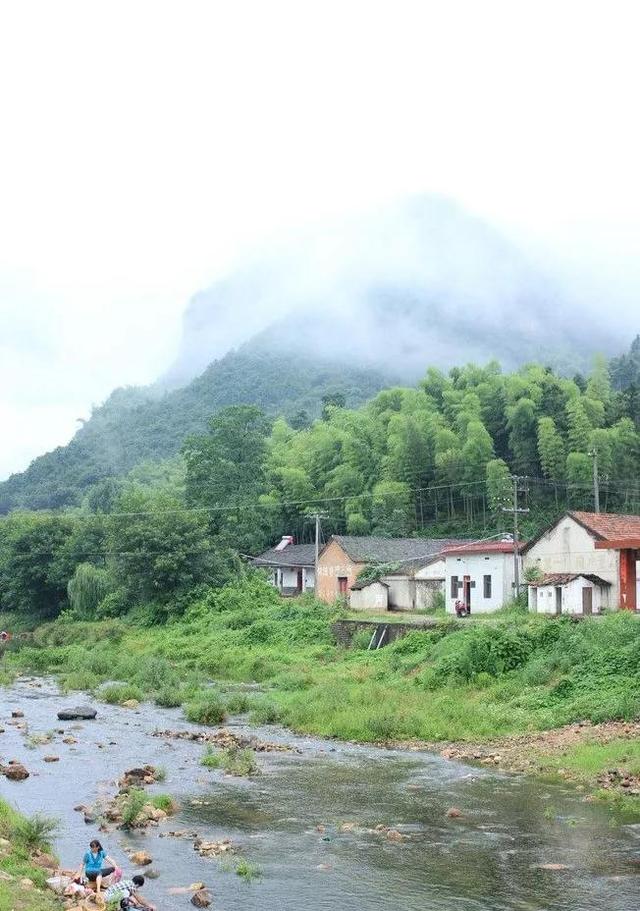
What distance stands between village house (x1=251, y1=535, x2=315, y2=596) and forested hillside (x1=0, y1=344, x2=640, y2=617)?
2643 mm

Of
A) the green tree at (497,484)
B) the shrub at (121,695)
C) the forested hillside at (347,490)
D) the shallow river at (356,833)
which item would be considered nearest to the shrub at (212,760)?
the shallow river at (356,833)

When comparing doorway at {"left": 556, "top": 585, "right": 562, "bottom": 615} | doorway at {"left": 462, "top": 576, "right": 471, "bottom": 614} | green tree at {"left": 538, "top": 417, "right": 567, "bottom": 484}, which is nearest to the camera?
doorway at {"left": 556, "top": 585, "right": 562, "bottom": 615}

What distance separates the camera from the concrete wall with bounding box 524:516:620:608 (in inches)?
1581

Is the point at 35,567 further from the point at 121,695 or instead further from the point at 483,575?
the point at 483,575

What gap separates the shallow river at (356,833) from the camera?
14.7 metres

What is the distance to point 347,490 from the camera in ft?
256

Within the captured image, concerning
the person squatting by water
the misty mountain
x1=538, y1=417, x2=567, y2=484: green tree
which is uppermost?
the misty mountain

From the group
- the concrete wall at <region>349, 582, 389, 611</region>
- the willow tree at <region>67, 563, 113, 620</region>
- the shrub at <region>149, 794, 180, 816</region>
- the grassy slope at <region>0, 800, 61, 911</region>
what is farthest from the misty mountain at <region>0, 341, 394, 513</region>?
the grassy slope at <region>0, 800, 61, 911</region>

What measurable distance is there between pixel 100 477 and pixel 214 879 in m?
142

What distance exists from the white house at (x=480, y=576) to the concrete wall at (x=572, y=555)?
1.29m

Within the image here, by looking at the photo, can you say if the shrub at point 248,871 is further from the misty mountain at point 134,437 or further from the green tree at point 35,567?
the misty mountain at point 134,437

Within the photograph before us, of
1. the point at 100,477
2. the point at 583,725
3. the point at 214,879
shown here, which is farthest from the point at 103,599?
the point at 100,477

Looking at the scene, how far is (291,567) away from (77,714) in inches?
1458

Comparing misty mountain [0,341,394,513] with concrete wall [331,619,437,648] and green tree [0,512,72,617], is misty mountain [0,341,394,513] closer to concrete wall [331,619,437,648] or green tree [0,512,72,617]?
green tree [0,512,72,617]
